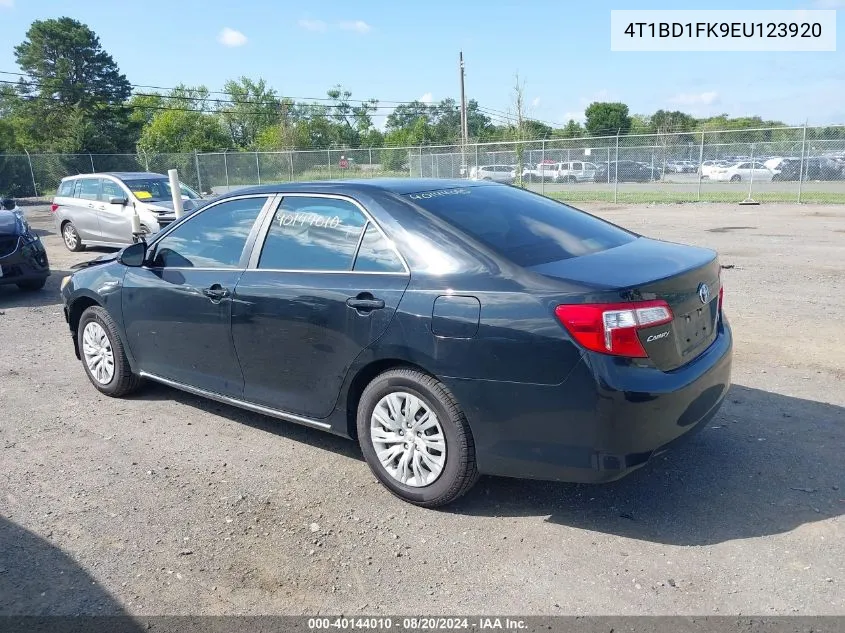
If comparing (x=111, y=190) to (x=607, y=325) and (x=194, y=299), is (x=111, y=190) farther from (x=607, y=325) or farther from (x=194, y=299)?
(x=607, y=325)

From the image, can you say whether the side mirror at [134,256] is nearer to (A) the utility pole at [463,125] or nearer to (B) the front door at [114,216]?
(B) the front door at [114,216]

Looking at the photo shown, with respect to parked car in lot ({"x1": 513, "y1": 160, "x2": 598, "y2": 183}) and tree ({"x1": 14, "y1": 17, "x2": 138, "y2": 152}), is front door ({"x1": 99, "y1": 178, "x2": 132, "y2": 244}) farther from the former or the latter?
tree ({"x1": 14, "y1": 17, "x2": 138, "y2": 152})

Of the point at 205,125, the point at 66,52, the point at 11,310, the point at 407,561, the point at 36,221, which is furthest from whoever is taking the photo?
the point at 205,125

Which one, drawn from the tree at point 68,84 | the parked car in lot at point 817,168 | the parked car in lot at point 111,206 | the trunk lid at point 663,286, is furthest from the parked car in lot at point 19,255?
the tree at point 68,84

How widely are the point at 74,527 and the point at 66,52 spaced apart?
7151cm

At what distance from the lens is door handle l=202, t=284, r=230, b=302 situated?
4254mm

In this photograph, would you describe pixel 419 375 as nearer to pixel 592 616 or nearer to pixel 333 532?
pixel 333 532

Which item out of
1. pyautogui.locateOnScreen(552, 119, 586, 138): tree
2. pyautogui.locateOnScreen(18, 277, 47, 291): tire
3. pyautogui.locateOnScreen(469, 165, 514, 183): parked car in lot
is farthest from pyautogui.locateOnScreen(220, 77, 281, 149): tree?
pyautogui.locateOnScreen(18, 277, 47, 291): tire

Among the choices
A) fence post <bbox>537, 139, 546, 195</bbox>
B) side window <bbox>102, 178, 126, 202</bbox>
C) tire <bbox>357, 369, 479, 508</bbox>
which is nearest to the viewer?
tire <bbox>357, 369, 479, 508</bbox>

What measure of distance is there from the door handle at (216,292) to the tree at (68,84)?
5697 cm

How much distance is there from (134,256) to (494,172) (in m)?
27.5

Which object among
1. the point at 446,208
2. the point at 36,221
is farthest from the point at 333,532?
the point at 36,221

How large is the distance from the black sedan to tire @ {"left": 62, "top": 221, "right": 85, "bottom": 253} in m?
11.5

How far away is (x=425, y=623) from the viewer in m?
2.71
